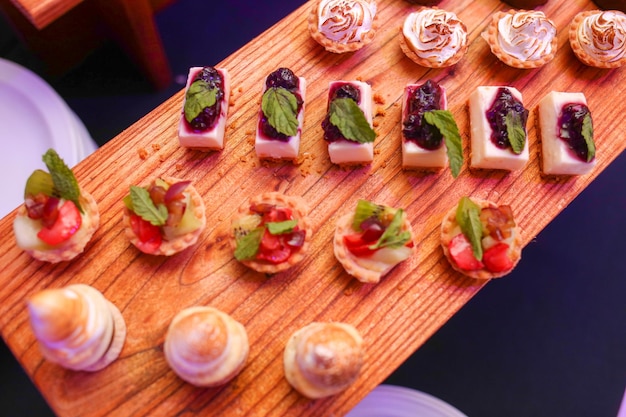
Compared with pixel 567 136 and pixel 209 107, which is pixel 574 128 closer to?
pixel 567 136

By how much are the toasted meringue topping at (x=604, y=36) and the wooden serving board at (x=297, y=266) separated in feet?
0.40

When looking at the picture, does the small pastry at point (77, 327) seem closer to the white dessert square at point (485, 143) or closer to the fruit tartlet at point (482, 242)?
the fruit tartlet at point (482, 242)

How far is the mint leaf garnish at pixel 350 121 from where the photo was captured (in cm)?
276

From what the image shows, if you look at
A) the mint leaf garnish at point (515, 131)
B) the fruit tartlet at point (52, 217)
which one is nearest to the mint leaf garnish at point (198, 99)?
the fruit tartlet at point (52, 217)

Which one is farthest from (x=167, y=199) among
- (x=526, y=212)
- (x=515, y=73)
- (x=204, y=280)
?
(x=515, y=73)

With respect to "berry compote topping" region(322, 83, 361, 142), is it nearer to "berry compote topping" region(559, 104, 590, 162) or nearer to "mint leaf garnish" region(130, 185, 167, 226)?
"mint leaf garnish" region(130, 185, 167, 226)

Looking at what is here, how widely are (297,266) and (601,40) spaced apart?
7.12 ft

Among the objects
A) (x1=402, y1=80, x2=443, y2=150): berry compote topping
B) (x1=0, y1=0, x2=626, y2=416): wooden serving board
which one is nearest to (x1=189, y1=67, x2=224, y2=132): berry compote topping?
(x1=0, y1=0, x2=626, y2=416): wooden serving board

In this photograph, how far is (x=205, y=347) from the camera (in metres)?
2.32

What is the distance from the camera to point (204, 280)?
2715 mm

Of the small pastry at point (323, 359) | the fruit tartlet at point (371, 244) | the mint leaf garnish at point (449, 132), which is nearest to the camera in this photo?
the small pastry at point (323, 359)

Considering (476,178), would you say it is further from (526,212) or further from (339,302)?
(339,302)

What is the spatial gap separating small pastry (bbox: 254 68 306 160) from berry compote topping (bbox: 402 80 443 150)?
0.58m

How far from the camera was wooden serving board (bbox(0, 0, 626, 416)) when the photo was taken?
2531 millimetres
